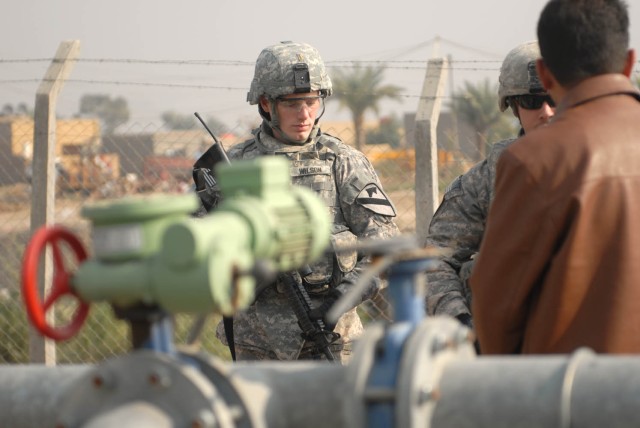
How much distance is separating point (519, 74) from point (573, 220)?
2.31 m

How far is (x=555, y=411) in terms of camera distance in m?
1.58

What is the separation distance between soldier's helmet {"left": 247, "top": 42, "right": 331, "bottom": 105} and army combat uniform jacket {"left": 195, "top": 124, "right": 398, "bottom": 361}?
0.98ft

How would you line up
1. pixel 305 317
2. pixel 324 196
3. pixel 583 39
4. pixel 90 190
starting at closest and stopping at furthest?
pixel 583 39 → pixel 305 317 → pixel 324 196 → pixel 90 190

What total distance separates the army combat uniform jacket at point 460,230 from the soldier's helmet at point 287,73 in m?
1.13

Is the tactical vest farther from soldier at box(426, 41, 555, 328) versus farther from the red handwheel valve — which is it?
the red handwheel valve

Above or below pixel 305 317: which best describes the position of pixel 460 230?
above

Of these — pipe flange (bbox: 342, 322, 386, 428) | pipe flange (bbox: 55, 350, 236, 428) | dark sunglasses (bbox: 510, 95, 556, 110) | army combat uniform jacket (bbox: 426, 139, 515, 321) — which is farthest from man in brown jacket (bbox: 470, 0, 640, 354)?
dark sunglasses (bbox: 510, 95, 556, 110)

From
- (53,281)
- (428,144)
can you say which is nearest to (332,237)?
(428,144)

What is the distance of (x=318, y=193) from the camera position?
18.1 feet

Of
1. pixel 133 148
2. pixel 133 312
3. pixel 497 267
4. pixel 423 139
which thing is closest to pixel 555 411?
pixel 133 312

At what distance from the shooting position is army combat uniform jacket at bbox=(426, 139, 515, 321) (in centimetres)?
471

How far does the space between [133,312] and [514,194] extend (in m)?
1.35

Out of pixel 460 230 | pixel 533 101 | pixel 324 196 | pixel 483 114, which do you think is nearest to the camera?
pixel 460 230

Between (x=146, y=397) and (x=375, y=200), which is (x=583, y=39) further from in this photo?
(x=375, y=200)
